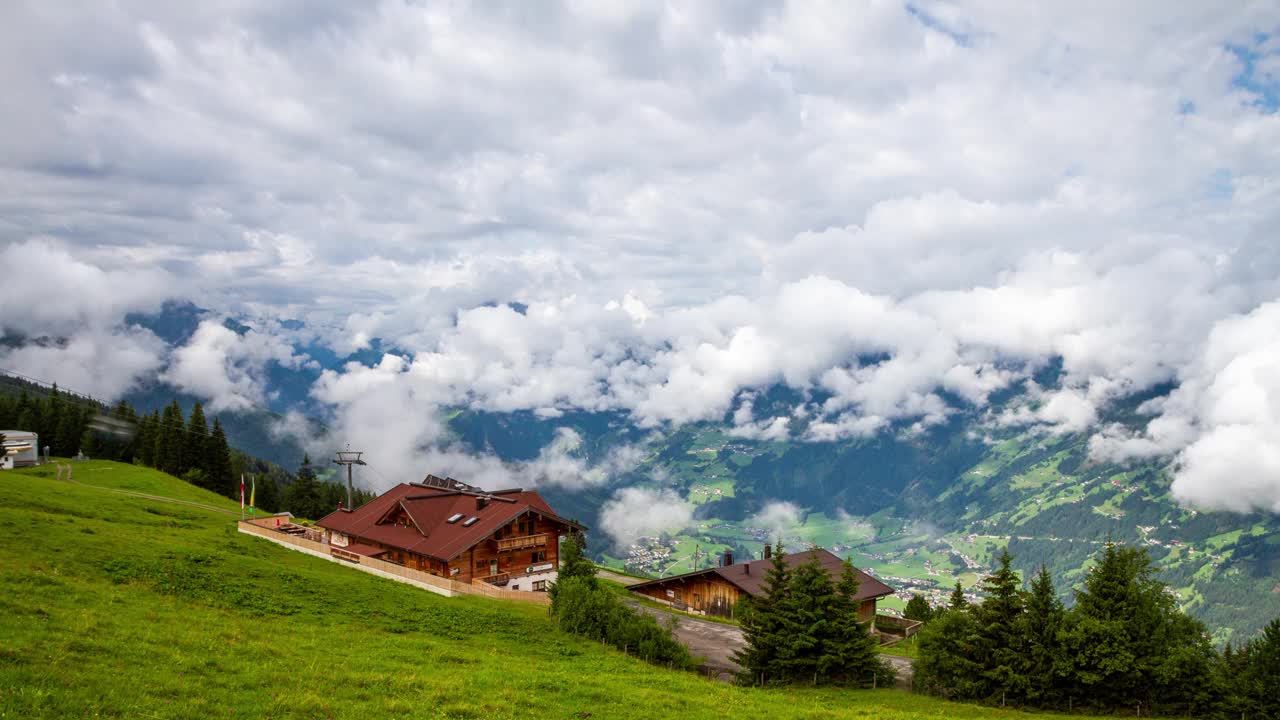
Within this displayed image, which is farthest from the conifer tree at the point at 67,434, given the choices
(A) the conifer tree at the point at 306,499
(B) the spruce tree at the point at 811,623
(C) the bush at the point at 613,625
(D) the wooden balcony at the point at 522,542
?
(B) the spruce tree at the point at 811,623

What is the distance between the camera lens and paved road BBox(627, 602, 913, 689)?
48312mm

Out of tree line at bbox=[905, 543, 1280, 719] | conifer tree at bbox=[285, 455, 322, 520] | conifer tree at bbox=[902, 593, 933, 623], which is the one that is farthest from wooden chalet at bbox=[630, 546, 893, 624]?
conifer tree at bbox=[285, 455, 322, 520]

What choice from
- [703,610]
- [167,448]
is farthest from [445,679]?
[167,448]

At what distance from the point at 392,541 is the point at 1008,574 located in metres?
54.4

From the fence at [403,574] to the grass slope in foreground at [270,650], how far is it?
4047mm

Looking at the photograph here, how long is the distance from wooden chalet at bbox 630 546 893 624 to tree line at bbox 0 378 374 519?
72151 mm

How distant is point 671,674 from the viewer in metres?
37.6

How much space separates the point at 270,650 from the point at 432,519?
4626cm

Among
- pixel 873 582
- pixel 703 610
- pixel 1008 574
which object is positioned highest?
pixel 1008 574

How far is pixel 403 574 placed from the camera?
2452 inches

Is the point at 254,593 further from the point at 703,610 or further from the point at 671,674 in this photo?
the point at 703,610

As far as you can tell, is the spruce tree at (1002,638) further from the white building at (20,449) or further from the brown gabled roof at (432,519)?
the white building at (20,449)

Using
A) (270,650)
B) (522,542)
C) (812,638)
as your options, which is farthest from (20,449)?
(812,638)

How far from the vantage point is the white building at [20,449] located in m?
106
